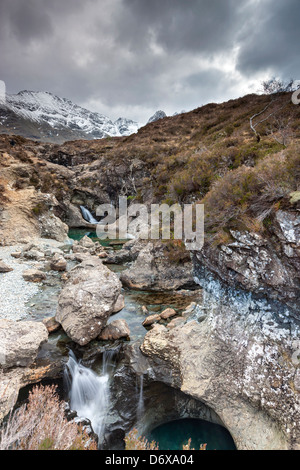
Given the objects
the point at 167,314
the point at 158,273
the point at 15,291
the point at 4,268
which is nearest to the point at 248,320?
the point at 167,314

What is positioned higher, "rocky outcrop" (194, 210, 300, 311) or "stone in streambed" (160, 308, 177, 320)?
"rocky outcrop" (194, 210, 300, 311)

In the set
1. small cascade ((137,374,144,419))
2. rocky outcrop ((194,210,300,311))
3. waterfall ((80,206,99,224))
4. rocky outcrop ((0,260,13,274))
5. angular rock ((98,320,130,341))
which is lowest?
small cascade ((137,374,144,419))

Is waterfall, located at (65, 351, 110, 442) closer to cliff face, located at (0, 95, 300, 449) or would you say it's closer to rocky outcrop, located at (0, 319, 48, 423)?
rocky outcrop, located at (0, 319, 48, 423)

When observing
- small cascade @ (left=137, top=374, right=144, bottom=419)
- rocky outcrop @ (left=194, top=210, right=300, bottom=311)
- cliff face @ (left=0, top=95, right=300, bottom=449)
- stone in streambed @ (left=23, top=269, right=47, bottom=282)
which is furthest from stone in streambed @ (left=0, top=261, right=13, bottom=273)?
rocky outcrop @ (left=194, top=210, right=300, bottom=311)

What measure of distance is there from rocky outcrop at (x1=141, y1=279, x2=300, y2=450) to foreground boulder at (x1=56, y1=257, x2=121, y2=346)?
2.08 m

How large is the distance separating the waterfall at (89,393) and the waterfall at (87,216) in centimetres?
3170

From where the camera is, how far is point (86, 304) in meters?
8.90

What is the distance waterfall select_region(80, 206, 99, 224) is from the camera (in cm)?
3809

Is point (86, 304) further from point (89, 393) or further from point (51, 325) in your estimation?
point (89, 393)

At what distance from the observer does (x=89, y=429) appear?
19.9 feet

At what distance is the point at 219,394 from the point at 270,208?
552 cm

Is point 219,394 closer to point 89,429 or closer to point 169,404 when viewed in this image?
point 169,404

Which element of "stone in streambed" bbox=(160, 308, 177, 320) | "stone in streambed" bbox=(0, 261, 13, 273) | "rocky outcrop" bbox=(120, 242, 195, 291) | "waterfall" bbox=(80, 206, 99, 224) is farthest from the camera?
"waterfall" bbox=(80, 206, 99, 224)
